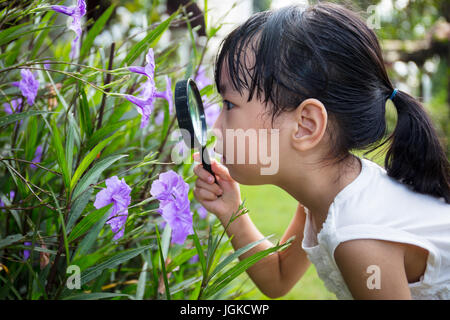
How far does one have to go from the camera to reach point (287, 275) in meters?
1.14

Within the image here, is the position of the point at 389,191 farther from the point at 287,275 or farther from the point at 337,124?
the point at 287,275

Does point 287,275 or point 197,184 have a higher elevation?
point 197,184

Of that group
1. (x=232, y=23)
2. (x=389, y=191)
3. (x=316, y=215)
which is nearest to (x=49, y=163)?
(x=232, y=23)

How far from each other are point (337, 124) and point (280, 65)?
17 cm

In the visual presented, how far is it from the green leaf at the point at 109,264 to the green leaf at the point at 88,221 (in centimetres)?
6

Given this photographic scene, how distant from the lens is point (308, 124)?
0.88 m

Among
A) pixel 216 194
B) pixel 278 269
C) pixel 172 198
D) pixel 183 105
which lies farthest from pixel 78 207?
pixel 278 269

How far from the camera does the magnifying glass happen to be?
0.81 m

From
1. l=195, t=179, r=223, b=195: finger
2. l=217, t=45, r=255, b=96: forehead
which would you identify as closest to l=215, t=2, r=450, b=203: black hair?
l=217, t=45, r=255, b=96: forehead

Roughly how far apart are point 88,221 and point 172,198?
0.13m

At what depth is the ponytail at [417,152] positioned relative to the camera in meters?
0.96

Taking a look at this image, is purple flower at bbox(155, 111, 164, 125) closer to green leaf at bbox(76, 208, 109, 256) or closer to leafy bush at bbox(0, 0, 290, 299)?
leafy bush at bbox(0, 0, 290, 299)

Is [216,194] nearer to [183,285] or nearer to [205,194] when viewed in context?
[205,194]
